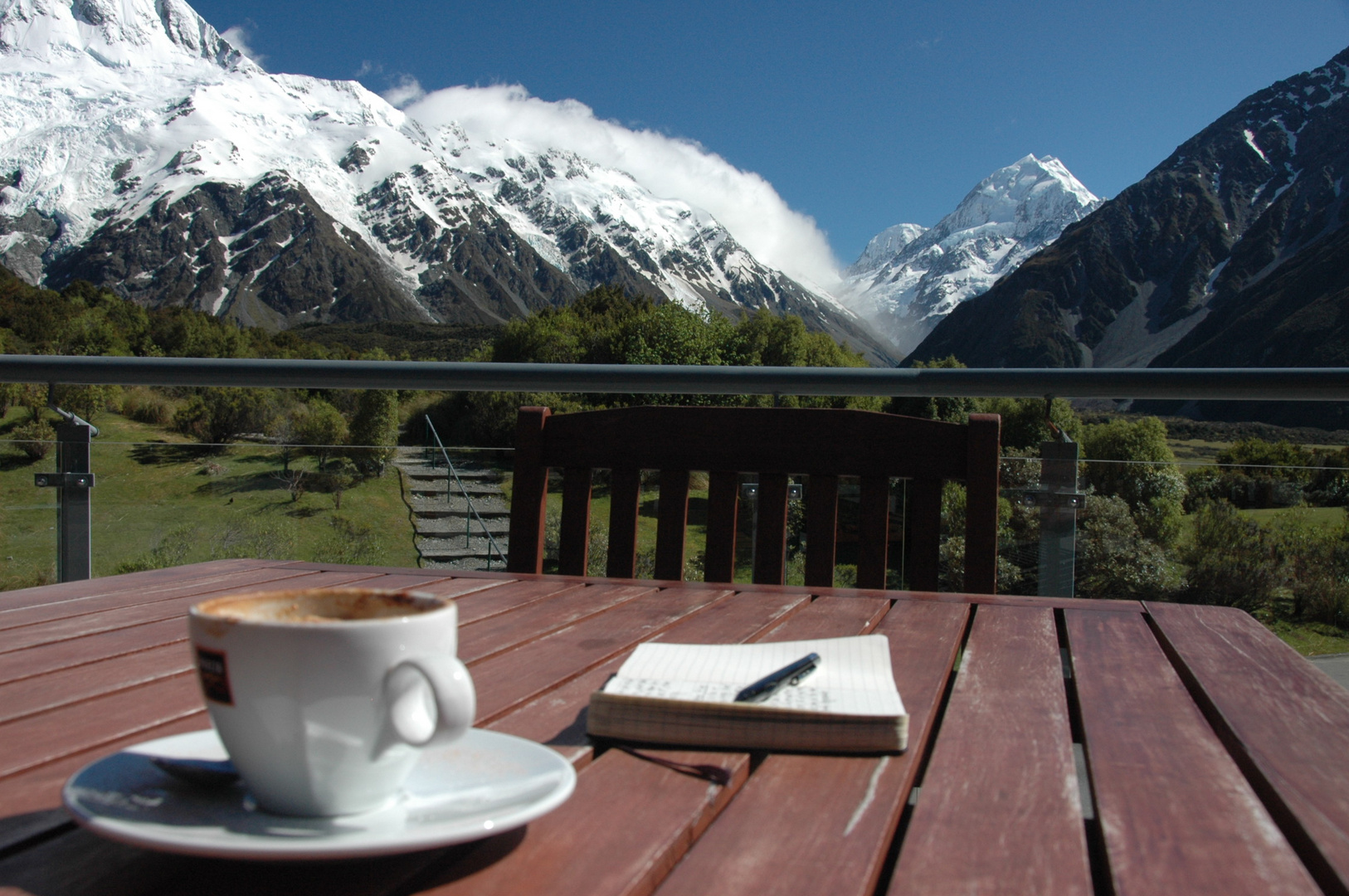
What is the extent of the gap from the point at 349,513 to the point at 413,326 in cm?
9222

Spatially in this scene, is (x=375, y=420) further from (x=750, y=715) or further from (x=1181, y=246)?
(x=1181, y=246)

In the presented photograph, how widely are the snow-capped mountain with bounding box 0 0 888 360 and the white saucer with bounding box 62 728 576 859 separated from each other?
12554 cm

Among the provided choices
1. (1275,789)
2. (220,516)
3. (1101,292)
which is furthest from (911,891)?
(1101,292)

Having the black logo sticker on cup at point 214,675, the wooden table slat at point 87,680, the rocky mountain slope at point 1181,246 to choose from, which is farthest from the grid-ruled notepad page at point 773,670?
the rocky mountain slope at point 1181,246

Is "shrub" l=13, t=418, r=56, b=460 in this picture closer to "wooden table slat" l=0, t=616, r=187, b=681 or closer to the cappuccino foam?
"wooden table slat" l=0, t=616, r=187, b=681

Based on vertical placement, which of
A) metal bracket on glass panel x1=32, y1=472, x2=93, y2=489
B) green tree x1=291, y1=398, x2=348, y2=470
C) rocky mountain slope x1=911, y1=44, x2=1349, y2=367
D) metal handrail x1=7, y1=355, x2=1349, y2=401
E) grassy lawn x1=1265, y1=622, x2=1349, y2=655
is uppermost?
rocky mountain slope x1=911, y1=44, x2=1349, y2=367

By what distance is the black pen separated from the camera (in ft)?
2.07

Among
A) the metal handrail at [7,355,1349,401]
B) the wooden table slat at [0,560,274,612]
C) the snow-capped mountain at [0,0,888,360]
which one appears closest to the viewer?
the wooden table slat at [0,560,274,612]

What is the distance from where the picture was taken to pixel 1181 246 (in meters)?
120

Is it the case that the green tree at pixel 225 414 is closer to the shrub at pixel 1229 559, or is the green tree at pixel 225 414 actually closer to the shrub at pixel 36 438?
the shrub at pixel 36 438

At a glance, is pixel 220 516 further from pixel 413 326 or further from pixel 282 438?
pixel 413 326

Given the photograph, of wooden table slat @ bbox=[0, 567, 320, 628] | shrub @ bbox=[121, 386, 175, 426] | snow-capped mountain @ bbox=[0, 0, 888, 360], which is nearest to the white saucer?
wooden table slat @ bbox=[0, 567, 320, 628]

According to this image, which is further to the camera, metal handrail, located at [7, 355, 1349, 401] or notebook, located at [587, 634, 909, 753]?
metal handrail, located at [7, 355, 1349, 401]

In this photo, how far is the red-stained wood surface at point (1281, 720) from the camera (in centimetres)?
49
